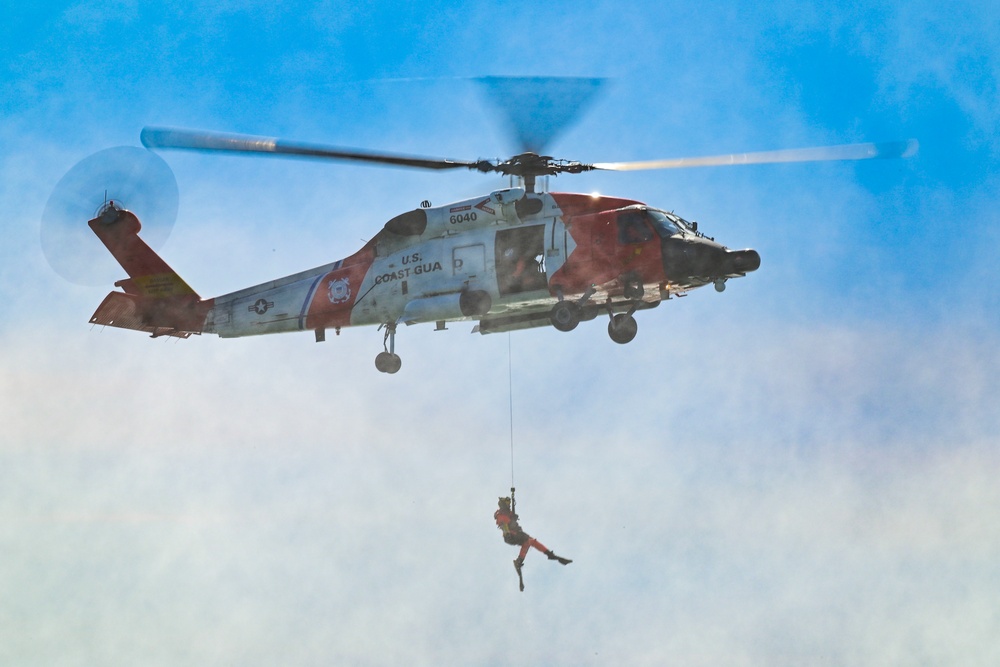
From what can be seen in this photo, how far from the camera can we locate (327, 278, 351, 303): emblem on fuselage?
2638 cm

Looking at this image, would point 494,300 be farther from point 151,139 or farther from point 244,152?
point 151,139

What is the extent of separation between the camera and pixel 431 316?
25.2 m

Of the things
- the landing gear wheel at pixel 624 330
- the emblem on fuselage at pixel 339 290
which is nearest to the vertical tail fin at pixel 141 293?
the emblem on fuselage at pixel 339 290

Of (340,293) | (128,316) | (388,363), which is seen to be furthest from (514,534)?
(128,316)

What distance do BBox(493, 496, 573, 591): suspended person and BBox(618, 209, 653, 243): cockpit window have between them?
234 inches

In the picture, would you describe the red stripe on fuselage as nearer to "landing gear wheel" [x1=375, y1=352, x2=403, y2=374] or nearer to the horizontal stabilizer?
"landing gear wheel" [x1=375, y1=352, x2=403, y2=374]

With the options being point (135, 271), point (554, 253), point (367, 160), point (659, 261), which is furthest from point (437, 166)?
point (135, 271)

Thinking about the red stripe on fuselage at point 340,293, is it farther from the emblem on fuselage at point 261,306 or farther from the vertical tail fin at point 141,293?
the vertical tail fin at point 141,293

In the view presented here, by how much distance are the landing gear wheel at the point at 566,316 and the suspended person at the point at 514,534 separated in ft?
12.8

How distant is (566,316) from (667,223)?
2733 mm

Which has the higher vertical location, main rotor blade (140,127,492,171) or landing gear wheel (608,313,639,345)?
main rotor blade (140,127,492,171)

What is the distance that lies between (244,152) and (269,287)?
4.99 metres

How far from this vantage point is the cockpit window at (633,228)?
78.7ft

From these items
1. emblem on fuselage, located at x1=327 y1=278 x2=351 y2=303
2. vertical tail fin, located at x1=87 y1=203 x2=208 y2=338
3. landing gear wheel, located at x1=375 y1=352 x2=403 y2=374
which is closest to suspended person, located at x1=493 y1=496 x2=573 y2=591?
landing gear wheel, located at x1=375 y1=352 x2=403 y2=374
